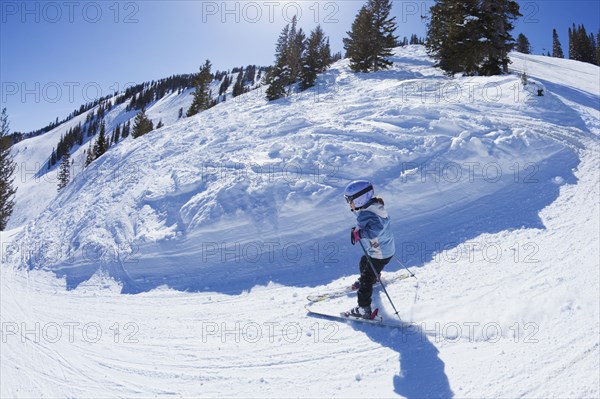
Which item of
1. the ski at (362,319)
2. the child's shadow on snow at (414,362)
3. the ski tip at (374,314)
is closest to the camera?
the child's shadow on snow at (414,362)

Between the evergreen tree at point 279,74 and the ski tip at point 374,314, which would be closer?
the ski tip at point 374,314

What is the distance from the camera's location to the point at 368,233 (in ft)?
14.8

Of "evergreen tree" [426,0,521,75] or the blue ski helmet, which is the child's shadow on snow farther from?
"evergreen tree" [426,0,521,75]

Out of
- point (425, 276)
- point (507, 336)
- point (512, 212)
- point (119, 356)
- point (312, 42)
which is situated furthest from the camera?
point (312, 42)

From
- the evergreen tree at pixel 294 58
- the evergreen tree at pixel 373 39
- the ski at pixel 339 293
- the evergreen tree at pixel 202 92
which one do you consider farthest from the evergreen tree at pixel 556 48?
the ski at pixel 339 293

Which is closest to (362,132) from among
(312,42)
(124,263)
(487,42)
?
(124,263)

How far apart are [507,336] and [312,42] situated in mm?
32366

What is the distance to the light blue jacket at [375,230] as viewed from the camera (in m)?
4.51

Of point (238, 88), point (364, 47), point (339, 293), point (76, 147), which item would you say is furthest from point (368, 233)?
point (76, 147)

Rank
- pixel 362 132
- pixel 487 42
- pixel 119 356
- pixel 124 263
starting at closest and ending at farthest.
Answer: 1. pixel 119 356
2. pixel 124 263
3. pixel 362 132
4. pixel 487 42

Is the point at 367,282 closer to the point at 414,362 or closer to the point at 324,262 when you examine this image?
the point at 414,362

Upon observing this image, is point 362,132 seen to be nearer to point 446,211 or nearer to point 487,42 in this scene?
point 446,211

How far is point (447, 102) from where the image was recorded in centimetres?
1140

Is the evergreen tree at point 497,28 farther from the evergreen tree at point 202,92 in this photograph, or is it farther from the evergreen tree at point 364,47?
the evergreen tree at point 202,92
